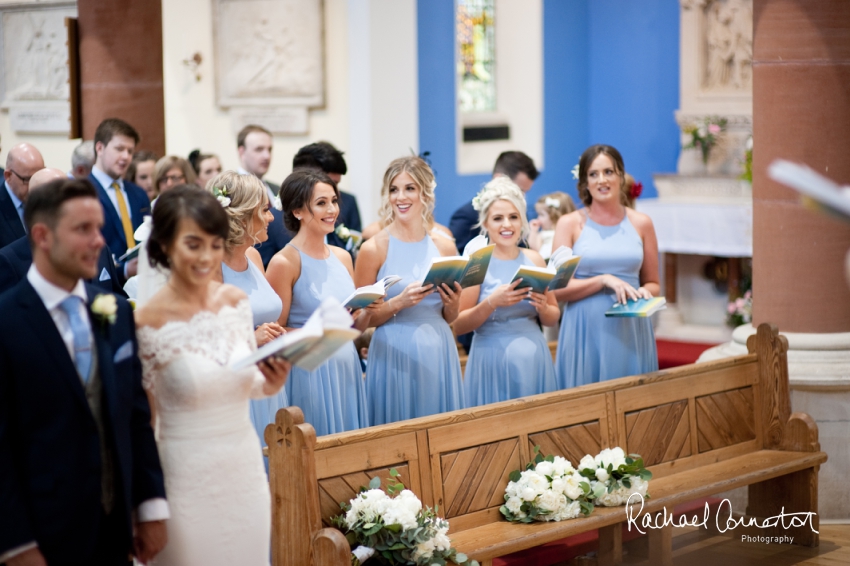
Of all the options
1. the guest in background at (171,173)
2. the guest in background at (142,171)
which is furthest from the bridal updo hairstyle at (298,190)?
the guest in background at (142,171)

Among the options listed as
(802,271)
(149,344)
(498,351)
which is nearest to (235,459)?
(149,344)

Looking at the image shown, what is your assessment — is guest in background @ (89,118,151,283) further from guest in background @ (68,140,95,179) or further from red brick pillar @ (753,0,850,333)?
red brick pillar @ (753,0,850,333)

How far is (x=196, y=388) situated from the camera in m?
2.73

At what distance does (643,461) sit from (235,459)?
2.51 meters

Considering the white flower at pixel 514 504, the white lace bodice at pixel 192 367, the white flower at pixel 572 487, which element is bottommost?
the white flower at pixel 514 504

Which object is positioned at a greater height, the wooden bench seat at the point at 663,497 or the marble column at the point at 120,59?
the marble column at the point at 120,59

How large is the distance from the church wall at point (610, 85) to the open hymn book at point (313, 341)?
315 inches

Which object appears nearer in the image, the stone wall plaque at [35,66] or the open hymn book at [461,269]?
the open hymn book at [461,269]

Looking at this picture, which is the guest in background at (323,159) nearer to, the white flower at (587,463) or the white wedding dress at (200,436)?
the white flower at (587,463)

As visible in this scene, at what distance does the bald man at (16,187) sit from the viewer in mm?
4855

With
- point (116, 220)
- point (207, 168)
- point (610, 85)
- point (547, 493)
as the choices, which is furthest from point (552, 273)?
point (610, 85)

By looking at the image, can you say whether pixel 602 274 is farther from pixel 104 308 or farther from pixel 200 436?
pixel 104 308

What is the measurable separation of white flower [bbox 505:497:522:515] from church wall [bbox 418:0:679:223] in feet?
21.6

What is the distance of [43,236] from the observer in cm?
254
